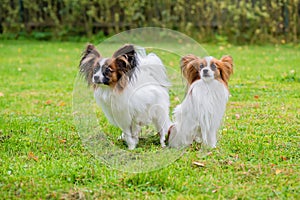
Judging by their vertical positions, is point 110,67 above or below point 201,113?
above

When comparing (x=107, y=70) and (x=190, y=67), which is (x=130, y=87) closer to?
(x=107, y=70)

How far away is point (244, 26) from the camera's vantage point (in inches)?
567

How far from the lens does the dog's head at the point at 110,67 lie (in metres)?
4.78

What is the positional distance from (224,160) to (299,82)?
466cm

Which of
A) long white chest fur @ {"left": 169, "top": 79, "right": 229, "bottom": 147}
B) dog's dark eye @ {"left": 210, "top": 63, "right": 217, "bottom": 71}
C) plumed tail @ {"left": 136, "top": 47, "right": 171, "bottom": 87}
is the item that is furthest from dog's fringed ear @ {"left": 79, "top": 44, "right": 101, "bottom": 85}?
dog's dark eye @ {"left": 210, "top": 63, "right": 217, "bottom": 71}

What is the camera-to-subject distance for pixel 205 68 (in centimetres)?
483

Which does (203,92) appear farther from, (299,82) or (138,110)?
(299,82)

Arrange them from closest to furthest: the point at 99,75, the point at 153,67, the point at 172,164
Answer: the point at 172,164, the point at 99,75, the point at 153,67

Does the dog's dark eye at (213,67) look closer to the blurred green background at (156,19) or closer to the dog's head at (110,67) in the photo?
the dog's head at (110,67)

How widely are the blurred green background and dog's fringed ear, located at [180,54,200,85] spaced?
30.7ft

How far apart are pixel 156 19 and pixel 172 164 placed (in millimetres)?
10569

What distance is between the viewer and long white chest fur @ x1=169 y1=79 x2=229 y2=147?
16.2ft

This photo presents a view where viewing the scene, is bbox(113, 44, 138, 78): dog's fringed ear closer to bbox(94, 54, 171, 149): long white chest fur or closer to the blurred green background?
bbox(94, 54, 171, 149): long white chest fur

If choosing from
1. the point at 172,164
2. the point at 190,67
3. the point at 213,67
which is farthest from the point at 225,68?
the point at 172,164
